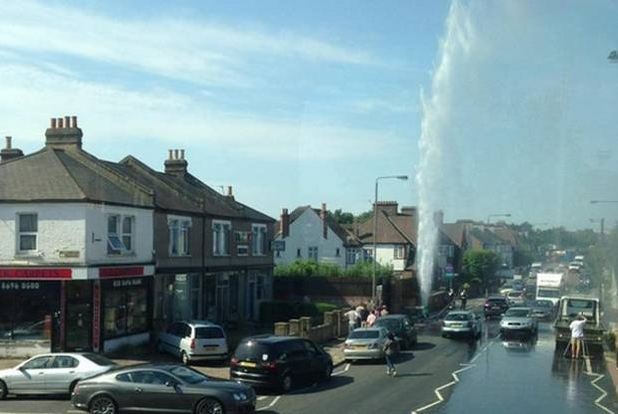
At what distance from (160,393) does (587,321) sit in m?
25.3

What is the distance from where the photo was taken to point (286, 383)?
26359mm

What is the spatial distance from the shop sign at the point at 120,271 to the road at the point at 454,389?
9.09 metres

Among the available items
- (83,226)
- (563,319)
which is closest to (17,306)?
(83,226)

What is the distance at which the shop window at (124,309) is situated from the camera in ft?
114

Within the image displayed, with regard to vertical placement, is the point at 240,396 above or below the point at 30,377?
above

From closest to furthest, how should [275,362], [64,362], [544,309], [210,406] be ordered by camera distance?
1. [210,406]
2. [64,362]
3. [275,362]
4. [544,309]

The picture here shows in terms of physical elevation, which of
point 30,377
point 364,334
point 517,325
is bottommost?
point 30,377

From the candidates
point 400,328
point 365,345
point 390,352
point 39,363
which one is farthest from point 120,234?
point 400,328

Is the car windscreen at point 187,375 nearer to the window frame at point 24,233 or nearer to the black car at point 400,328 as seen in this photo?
the window frame at point 24,233

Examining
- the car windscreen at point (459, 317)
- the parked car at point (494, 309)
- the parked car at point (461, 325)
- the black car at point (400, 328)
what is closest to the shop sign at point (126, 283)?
the black car at point (400, 328)

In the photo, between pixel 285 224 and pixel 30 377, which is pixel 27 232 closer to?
pixel 30 377

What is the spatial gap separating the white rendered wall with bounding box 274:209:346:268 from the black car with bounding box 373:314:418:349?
39.1 metres

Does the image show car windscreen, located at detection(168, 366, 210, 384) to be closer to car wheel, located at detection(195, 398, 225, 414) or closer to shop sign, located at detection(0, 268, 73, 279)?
car wheel, located at detection(195, 398, 225, 414)

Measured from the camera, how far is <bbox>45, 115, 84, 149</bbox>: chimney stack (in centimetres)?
4166
